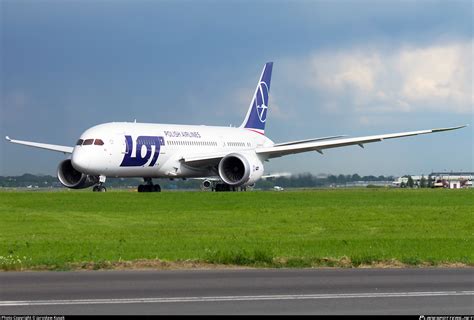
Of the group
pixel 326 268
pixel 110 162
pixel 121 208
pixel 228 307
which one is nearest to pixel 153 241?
pixel 326 268

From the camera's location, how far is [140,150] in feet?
176

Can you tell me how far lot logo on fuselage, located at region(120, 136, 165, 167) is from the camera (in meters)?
52.8

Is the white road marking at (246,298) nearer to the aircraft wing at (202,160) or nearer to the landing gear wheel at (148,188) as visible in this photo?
the aircraft wing at (202,160)

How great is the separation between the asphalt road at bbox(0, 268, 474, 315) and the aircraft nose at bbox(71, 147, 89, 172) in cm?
3159

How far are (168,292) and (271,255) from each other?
6461mm

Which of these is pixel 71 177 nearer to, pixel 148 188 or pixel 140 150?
pixel 148 188

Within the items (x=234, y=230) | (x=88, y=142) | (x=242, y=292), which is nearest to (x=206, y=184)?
(x=88, y=142)

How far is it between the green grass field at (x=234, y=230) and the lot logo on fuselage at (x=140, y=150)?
285 inches

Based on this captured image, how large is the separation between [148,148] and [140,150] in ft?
2.89

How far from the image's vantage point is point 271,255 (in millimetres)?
22234

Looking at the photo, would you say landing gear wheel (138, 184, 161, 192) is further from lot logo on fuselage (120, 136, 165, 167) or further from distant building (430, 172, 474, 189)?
distant building (430, 172, 474, 189)

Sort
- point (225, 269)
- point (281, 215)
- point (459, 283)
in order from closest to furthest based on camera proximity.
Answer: point (459, 283), point (225, 269), point (281, 215)

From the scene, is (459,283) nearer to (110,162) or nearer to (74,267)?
(74,267)

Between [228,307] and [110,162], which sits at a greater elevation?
[110,162]
